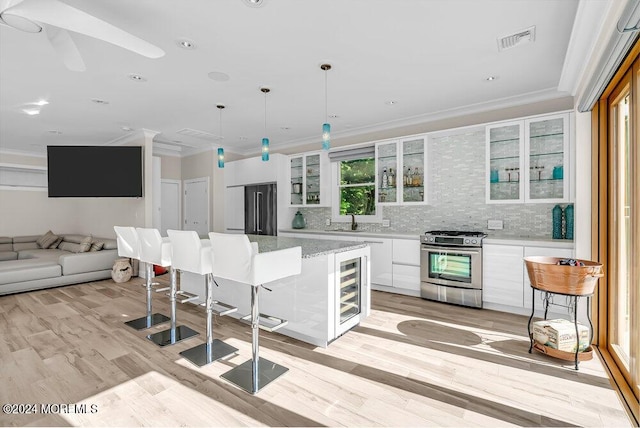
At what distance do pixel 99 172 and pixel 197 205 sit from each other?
1978 millimetres

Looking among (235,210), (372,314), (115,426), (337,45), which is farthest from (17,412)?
(235,210)

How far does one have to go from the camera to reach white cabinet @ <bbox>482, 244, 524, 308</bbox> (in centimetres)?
355

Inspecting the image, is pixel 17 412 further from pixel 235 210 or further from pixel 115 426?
pixel 235 210

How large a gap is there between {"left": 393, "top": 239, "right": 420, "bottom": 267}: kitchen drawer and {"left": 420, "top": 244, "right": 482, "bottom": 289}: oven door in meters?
0.10

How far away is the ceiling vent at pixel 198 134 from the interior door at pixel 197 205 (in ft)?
3.45

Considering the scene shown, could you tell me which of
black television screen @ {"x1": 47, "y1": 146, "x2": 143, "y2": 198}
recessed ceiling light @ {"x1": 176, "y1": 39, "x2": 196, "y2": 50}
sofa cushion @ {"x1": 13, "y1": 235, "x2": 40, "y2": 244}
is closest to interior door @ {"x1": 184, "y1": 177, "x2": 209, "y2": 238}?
black television screen @ {"x1": 47, "y1": 146, "x2": 143, "y2": 198}

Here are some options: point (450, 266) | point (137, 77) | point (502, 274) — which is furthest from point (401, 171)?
point (137, 77)

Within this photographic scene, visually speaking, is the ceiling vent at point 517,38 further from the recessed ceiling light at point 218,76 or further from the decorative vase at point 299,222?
the decorative vase at point 299,222

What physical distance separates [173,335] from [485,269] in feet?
11.6

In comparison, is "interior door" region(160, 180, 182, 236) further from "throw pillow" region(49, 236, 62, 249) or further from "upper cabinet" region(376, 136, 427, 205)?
"upper cabinet" region(376, 136, 427, 205)

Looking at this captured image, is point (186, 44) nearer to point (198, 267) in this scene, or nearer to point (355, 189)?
point (198, 267)

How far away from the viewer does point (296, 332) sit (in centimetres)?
291

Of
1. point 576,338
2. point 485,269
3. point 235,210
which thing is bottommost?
point 576,338

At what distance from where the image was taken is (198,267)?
251cm
